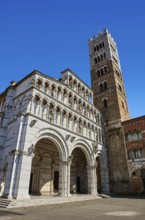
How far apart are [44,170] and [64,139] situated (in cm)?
547

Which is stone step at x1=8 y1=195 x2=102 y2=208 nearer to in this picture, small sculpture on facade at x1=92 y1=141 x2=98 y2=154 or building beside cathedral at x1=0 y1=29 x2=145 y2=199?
building beside cathedral at x1=0 y1=29 x2=145 y2=199

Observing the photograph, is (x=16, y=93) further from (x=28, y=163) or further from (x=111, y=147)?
(x=111, y=147)

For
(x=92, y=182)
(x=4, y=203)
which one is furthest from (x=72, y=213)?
(x=92, y=182)

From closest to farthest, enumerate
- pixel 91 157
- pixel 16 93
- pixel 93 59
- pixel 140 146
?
pixel 16 93
pixel 91 157
pixel 140 146
pixel 93 59

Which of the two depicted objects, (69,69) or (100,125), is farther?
(100,125)

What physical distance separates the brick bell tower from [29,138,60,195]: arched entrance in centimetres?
950

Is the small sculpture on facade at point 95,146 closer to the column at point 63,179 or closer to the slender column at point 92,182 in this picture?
the slender column at point 92,182

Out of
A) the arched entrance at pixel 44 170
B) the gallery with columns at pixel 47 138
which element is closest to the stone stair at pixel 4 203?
the gallery with columns at pixel 47 138

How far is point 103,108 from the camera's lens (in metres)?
30.0

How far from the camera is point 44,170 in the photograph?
1948 cm

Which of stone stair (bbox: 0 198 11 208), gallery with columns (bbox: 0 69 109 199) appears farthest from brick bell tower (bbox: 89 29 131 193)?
stone stair (bbox: 0 198 11 208)

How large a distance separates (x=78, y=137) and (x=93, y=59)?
2393cm

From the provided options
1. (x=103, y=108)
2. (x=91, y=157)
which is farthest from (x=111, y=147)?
(x=103, y=108)

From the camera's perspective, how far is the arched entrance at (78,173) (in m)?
23.7
